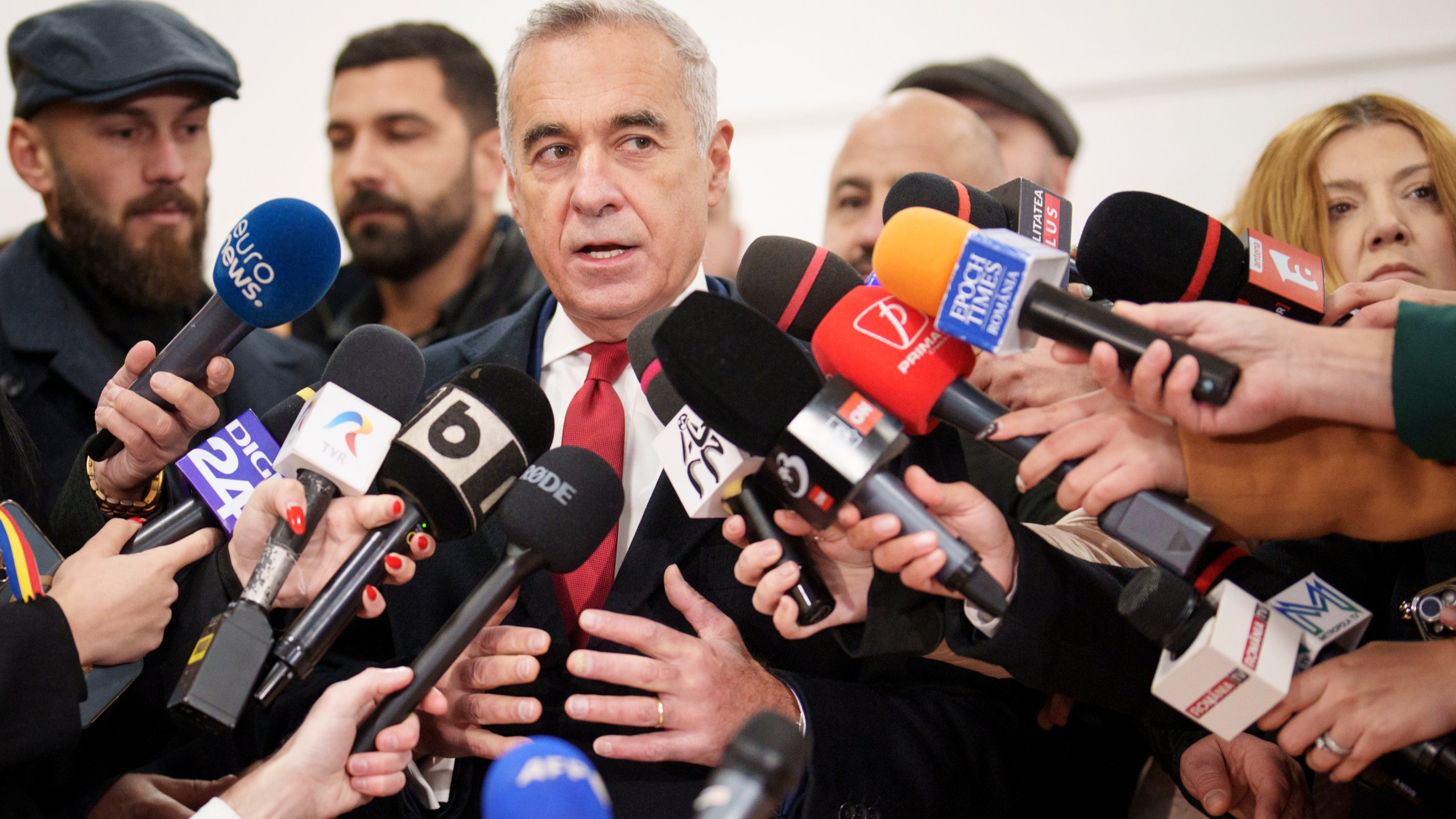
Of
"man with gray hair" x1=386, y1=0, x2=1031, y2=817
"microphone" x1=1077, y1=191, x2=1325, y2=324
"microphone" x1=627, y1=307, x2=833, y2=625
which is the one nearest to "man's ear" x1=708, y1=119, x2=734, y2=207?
"man with gray hair" x1=386, y1=0, x2=1031, y2=817

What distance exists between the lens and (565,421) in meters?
1.93

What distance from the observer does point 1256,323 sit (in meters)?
1.21

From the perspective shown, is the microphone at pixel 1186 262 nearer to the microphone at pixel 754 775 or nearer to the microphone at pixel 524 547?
the microphone at pixel 524 547

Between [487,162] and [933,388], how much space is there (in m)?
2.90

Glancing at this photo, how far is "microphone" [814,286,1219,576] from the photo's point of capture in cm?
123

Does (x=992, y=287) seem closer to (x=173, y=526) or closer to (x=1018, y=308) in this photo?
(x=1018, y=308)

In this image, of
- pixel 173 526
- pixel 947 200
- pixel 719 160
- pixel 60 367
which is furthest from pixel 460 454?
pixel 60 367

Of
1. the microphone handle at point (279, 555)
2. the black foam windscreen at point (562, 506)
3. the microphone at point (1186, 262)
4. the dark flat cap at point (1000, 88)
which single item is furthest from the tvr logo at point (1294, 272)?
the dark flat cap at point (1000, 88)

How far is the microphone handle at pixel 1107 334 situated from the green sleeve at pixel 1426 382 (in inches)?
7.0

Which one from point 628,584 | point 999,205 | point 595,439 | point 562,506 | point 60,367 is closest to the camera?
point 562,506

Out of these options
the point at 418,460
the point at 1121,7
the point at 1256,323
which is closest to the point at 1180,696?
the point at 1256,323

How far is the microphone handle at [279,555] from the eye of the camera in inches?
50.8

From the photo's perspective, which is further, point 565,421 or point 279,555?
point 565,421

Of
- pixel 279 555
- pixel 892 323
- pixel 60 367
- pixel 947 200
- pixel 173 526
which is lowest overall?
pixel 60 367
